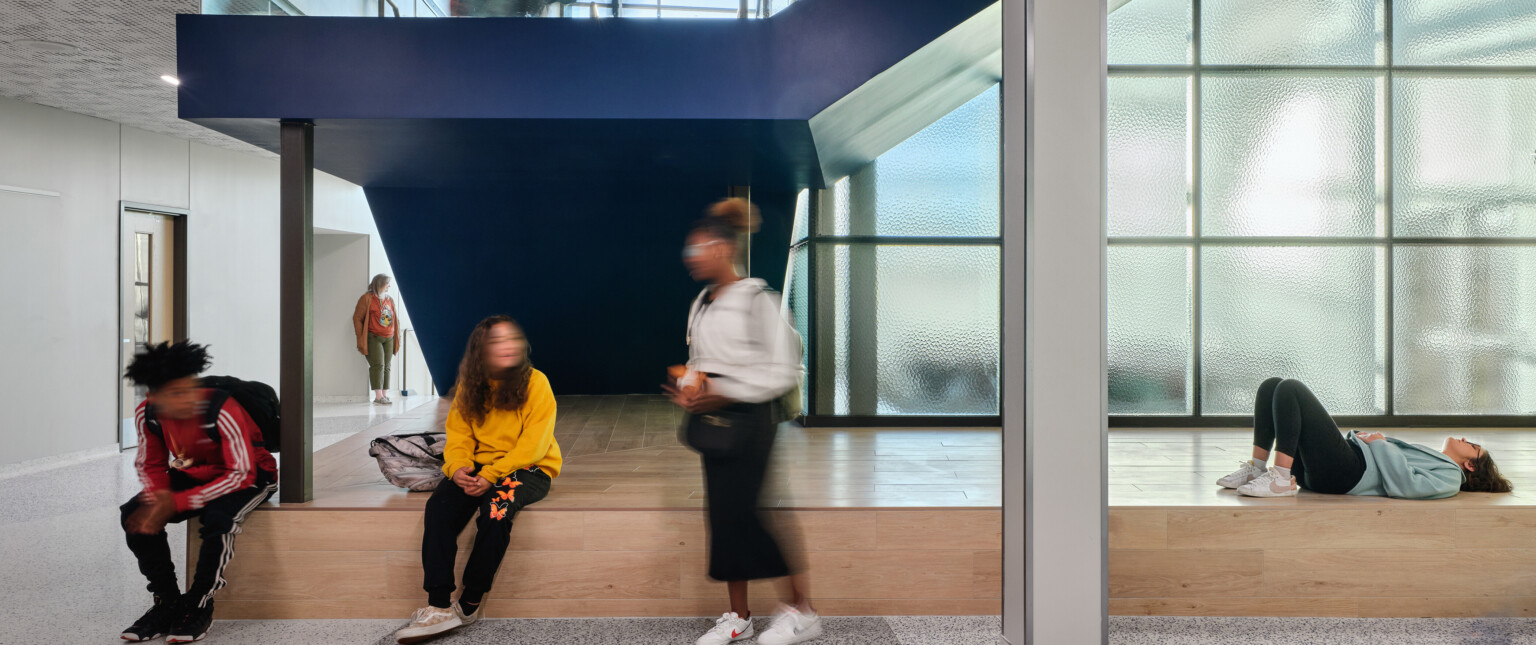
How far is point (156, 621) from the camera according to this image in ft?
10.2

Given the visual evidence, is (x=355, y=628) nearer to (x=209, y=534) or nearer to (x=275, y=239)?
(x=209, y=534)

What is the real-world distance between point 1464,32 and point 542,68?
718 cm

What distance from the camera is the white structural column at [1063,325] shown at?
7.63ft

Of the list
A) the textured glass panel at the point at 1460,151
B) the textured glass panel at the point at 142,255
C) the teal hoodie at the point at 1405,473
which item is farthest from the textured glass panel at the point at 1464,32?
the textured glass panel at the point at 142,255

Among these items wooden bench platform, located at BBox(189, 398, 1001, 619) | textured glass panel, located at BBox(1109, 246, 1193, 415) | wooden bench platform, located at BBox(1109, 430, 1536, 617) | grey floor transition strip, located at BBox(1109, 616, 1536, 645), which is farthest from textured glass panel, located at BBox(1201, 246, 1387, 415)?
wooden bench platform, located at BBox(189, 398, 1001, 619)

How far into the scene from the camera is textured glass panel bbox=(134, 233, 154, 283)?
7.45m

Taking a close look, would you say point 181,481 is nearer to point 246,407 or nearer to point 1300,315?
point 246,407

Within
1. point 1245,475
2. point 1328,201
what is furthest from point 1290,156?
point 1245,475

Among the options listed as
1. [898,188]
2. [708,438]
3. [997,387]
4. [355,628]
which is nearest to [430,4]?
[708,438]

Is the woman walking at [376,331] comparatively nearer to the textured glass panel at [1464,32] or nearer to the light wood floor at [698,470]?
the light wood floor at [698,470]

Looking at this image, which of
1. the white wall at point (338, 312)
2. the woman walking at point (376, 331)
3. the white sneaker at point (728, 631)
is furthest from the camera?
the white wall at point (338, 312)

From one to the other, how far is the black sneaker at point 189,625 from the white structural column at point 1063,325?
297 centimetres

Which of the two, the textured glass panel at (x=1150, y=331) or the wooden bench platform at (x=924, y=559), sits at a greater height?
the textured glass panel at (x=1150, y=331)

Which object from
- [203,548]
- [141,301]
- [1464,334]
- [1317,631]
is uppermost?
[141,301]
